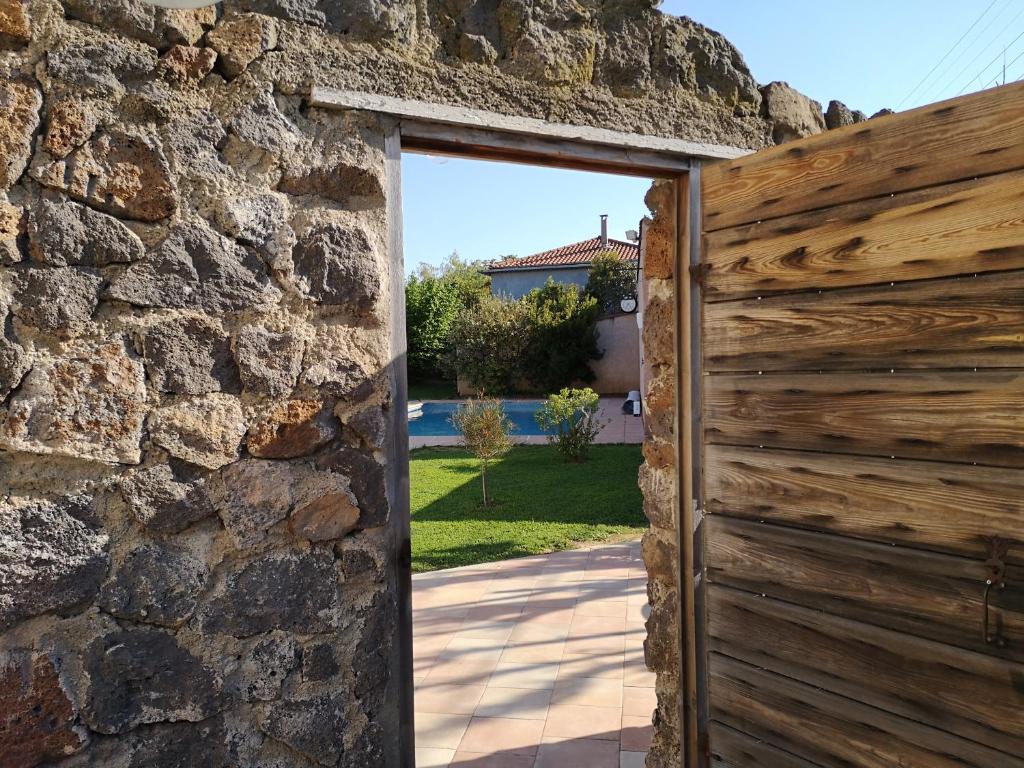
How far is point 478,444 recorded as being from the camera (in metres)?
8.14

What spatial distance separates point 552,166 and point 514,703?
2.55 metres

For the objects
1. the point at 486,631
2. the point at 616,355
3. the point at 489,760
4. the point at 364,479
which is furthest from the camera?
the point at 616,355

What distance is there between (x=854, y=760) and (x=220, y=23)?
2300 mm

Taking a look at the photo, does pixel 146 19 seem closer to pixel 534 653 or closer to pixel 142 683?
pixel 142 683

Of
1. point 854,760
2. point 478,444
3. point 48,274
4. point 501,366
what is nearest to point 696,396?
point 854,760

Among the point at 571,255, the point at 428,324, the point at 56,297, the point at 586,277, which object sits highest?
the point at 571,255

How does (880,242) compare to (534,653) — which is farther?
(534,653)

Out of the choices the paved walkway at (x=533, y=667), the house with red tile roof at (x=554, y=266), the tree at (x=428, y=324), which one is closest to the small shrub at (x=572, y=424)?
the paved walkway at (x=533, y=667)

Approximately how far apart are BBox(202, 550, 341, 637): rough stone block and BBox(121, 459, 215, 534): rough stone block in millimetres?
169

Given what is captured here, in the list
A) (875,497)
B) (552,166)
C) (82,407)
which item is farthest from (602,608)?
(82,407)

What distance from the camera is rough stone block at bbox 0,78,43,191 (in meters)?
1.48

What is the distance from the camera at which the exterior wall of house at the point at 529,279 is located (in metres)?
23.3

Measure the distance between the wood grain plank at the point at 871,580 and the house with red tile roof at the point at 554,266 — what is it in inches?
816

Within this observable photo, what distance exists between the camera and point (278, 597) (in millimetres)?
1756
